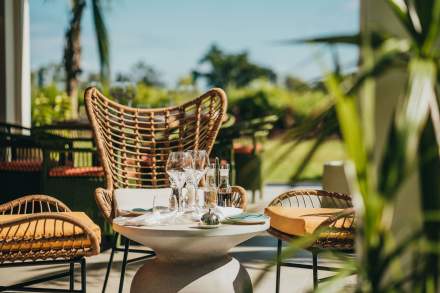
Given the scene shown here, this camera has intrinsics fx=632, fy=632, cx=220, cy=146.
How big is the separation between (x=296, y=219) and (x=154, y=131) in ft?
3.92

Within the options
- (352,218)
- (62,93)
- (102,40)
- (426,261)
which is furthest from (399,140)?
(62,93)

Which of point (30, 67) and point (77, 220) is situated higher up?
point (30, 67)

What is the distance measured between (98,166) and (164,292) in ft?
7.89

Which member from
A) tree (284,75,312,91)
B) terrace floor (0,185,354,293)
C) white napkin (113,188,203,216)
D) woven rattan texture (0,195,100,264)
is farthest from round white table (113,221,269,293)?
tree (284,75,312,91)

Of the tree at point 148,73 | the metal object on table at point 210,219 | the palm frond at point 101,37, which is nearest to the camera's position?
the palm frond at point 101,37

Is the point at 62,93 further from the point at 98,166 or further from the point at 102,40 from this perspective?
the point at 102,40

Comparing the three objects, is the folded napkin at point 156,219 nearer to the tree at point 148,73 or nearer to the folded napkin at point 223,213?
the folded napkin at point 223,213

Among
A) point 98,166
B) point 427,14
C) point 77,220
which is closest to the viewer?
point 427,14

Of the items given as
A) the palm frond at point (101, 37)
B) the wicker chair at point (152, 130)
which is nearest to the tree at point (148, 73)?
the wicker chair at point (152, 130)

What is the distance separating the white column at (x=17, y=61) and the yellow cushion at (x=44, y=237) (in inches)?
154

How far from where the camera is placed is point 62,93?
8773 millimetres

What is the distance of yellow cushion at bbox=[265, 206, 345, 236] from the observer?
2.53m

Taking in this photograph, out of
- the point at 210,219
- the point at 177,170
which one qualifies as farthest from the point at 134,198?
the point at 210,219

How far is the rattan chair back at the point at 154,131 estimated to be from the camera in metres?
3.33
